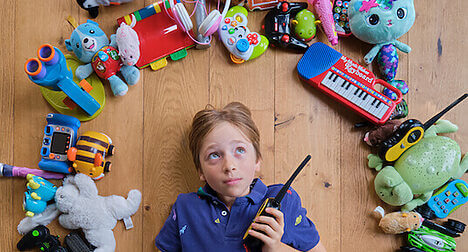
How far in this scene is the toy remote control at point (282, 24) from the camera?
123cm

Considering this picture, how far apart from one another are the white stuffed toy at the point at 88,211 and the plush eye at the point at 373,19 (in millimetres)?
924

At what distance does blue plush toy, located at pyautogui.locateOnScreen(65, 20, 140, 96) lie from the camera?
3.85 ft

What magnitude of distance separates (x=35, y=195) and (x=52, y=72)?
366mm

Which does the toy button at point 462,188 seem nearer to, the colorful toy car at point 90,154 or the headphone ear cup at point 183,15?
the headphone ear cup at point 183,15

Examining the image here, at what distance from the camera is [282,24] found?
123 centimetres

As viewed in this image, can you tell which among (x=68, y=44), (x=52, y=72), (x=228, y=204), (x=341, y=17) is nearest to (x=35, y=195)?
(x=52, y=72)

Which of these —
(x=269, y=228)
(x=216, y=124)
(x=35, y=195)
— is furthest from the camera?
(x=35, y=195)

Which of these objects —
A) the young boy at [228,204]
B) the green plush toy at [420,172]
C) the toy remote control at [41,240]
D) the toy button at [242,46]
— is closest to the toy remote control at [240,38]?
the toy button at [242,46]

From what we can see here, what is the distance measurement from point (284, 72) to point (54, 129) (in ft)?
2.47

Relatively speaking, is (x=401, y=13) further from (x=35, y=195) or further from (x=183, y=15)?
(x=35, y=195)

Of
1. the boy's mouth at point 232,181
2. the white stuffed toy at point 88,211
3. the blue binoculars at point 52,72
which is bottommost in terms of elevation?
the white stuffed toy at point 88,211

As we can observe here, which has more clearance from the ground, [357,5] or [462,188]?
[357,5]

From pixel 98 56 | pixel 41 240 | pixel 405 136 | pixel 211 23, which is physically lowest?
pixel 41 240

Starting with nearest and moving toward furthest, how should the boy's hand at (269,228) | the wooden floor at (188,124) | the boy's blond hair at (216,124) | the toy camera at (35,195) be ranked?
the boy's hand at (269,228)
the boy's blond hair at (216,124)
the toy camera at (35,195)
the wooden floor at (188,124)
